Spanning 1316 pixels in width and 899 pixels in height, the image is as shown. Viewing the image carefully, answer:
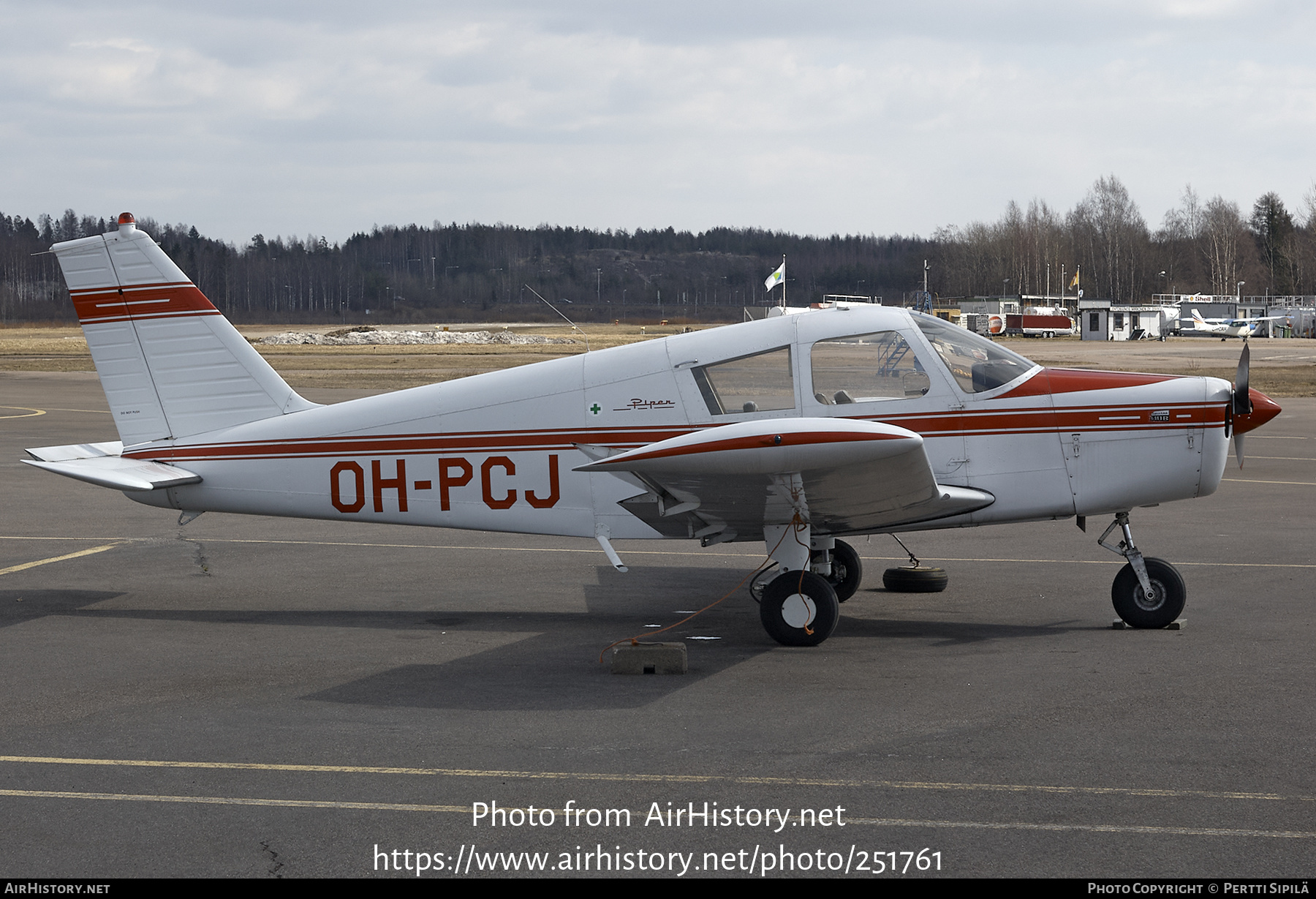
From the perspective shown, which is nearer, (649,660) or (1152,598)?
(649,660)

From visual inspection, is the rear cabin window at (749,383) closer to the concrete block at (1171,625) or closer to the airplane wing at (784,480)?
the airplane wing at (784,480)

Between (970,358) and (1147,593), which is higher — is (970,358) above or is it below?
above

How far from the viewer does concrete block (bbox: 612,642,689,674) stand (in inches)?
291

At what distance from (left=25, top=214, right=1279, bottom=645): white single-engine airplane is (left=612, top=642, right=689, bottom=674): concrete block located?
96 cm

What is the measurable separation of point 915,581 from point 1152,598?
2.15 meters

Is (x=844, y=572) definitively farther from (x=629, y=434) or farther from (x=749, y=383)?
(x=629, y=434)

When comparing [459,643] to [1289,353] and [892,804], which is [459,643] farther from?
[1289,353]

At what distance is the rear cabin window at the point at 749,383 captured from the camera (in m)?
8.40

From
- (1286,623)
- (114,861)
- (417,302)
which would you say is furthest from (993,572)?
(417,302)

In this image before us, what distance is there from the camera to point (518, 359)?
2149 inches

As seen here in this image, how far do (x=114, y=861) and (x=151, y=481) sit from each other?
16.2 ft

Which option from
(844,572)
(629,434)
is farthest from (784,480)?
(844,572)

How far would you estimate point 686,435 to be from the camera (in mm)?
7469

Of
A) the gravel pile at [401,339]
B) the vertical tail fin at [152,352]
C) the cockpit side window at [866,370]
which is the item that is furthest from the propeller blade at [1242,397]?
the gravel pile at [401,339]
